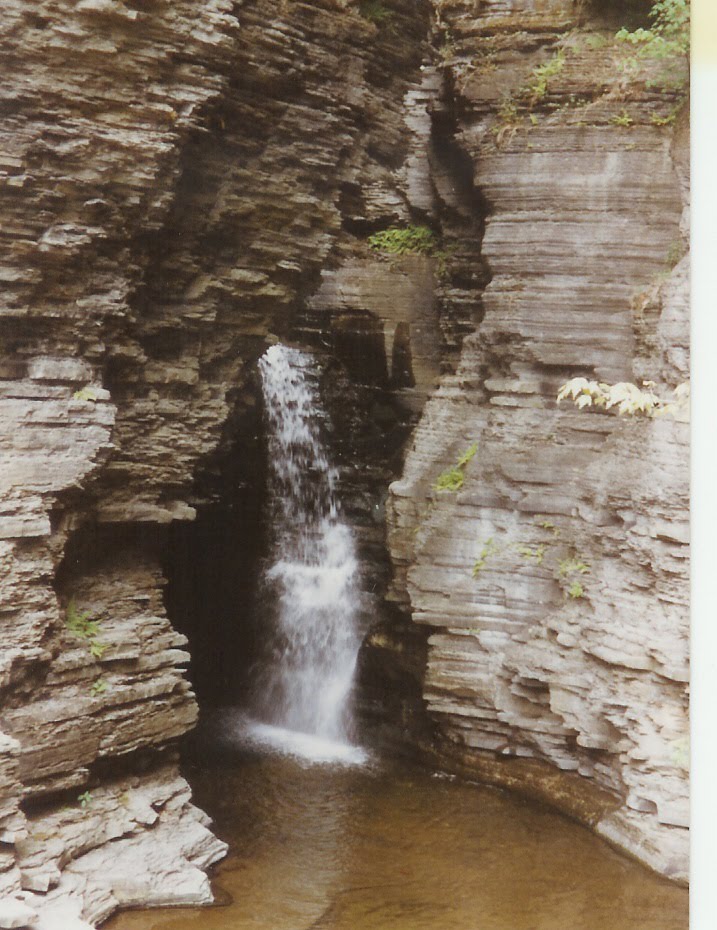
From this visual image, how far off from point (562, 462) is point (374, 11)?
14.6ft

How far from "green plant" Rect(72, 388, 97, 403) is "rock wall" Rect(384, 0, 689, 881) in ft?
10.8

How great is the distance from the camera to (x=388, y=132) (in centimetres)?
948

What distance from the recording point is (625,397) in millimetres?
7273

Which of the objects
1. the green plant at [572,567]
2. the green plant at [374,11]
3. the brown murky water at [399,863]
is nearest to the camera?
the brown murky water at [399,863]

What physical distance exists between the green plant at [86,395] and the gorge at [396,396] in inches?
0.7

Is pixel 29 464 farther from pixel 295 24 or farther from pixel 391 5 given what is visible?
pixel 391 5

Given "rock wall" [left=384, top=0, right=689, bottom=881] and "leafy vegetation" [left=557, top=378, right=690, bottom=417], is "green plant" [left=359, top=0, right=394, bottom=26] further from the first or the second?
"leafy vegetation" [left=557, top=378, right=690, bottom=417]

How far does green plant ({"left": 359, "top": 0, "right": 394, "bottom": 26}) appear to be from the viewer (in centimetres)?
857

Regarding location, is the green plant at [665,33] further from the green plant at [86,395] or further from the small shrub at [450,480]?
the green plant at [86,395]

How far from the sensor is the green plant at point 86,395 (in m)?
7.11

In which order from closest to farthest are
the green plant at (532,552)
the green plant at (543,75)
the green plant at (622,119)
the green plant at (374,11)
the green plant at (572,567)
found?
1. the green plant at (622,119)
2. the green plant at (572,567)
3. the green plant at (532,552)
4. the green plant at (543,75)
5. the green plant at (374,11)

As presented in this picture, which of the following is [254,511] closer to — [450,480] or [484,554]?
[450,480]

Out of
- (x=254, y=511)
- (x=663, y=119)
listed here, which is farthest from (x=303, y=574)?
(x=663, y=119)

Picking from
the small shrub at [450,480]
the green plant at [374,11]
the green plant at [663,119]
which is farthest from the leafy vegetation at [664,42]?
the small shrub at [450,480]
